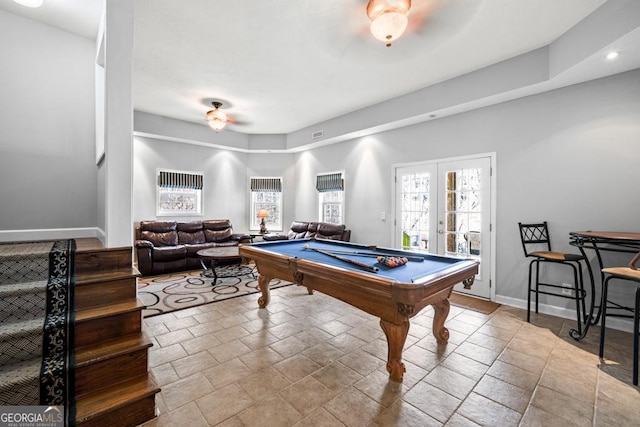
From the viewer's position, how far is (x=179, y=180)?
259 inches

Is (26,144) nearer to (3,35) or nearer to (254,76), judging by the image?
(3,35)

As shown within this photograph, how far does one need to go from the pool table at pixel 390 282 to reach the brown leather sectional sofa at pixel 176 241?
3.15 metres

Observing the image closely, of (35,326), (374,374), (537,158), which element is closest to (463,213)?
(537,158)

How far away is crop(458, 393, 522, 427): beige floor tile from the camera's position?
1.73 metres

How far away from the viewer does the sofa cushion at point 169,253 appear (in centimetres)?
526

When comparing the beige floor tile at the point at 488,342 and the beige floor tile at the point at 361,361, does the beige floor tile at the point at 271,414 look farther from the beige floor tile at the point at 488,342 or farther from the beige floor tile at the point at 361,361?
the beige floor tile at the point at 488,342

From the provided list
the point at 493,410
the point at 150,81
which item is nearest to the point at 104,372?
the point at 493,410

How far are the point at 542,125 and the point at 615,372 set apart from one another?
9.58ft

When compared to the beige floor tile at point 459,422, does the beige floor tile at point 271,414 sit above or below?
above

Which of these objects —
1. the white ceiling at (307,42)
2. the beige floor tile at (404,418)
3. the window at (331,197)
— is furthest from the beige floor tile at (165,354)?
the window at (331,197)

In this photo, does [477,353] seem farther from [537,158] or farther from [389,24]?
[389,24]

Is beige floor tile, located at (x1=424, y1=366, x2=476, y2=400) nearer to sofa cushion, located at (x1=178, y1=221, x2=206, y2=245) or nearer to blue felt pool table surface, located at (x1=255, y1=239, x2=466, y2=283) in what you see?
blue felt pool table surface, located at (x1=255, y1=239, x2=466, y2=283)

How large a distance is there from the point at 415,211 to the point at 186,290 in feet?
13.9

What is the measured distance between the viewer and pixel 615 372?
227 cm
